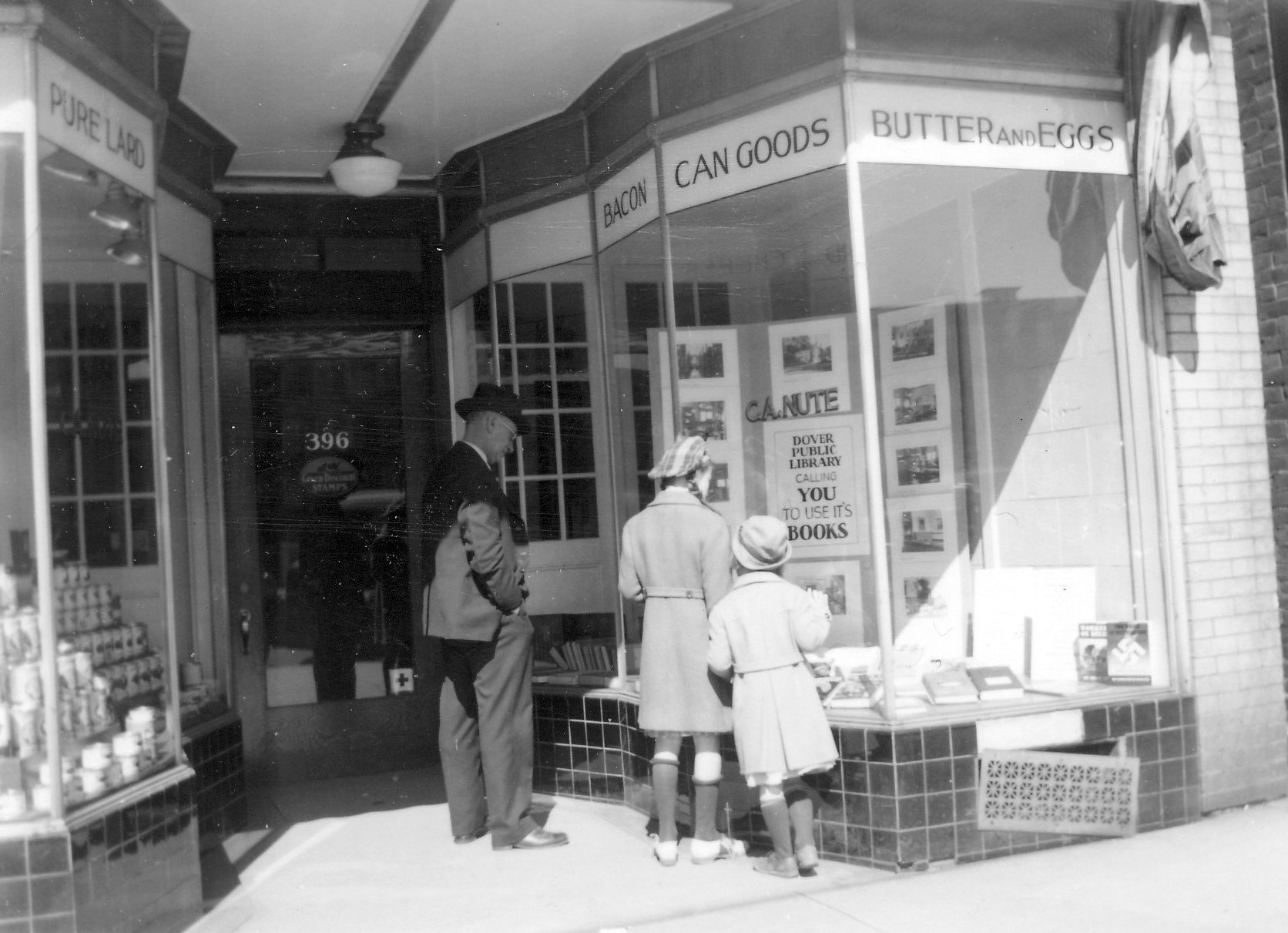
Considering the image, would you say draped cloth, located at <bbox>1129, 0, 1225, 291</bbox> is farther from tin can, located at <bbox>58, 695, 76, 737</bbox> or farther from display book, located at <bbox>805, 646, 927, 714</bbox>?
tin can, located at <bbox>58, 695, 76, 737</bbox>

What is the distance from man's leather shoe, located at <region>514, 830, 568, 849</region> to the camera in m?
5.38

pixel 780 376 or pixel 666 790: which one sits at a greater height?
pixel 780 376

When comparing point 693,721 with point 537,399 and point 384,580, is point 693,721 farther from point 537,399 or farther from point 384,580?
point 384,580

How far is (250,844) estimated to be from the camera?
5.62 metres

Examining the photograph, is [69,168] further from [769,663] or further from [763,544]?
[769,663]

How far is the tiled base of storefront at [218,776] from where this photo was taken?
18.1ft

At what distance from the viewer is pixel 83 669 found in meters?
4.37

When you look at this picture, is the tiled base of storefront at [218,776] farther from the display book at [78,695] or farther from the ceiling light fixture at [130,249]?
the ceiling light fixture at [130,249]

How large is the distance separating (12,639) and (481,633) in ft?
6.20

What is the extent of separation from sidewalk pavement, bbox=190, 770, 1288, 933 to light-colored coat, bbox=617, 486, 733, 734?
664mm

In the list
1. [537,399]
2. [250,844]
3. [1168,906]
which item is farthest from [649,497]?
[1168,906]

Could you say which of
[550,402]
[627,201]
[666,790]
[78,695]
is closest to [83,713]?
[78,695]

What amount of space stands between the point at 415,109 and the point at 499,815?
3481mm

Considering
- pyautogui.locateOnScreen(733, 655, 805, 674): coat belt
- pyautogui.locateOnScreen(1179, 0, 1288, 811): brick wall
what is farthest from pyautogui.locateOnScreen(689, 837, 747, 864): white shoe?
pyautogui.locateOnScreen(1179, 0, 1288, 811): brick wall
